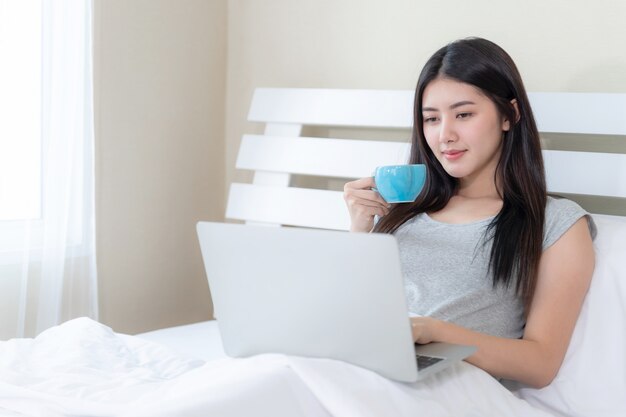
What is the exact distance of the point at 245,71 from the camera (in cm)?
298

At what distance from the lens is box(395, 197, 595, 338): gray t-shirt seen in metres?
1.74

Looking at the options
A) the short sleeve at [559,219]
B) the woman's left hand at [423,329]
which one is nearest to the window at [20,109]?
the woman's left hand at [423,329]

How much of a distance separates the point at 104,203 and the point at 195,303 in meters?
0.59

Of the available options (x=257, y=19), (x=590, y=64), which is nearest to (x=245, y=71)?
(x=257, y=19)

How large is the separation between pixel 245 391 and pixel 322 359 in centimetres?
15

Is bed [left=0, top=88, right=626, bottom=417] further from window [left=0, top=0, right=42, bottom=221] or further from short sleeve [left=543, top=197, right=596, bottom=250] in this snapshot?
window [left=0, top=0, right=42, bottom=221]

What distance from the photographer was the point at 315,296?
129 centimetres

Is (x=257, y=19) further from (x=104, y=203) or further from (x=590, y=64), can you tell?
(x=590, y=64)

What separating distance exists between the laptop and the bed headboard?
84cm

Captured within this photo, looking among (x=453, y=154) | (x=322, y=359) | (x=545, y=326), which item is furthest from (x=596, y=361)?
(x=322, y=359)

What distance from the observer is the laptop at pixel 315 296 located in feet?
4.05

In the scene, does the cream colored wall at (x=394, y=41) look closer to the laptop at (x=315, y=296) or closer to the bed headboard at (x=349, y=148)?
the bed headboard at (x=349, y=148)

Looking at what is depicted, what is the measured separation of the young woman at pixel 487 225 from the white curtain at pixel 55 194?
920mm

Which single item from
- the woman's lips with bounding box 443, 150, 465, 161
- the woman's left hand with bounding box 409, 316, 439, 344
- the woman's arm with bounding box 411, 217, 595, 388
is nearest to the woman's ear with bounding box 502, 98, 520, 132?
the woman's lips with bounding box 443, 150, 465, 161
